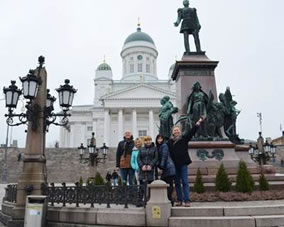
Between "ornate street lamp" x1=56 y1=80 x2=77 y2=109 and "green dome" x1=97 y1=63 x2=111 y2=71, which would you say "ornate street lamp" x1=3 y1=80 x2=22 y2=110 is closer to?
"ornate street lamp" x1=56 y1=80 x2=77 y2=109

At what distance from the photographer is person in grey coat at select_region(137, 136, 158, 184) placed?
6.90 meters

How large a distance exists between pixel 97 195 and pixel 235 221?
2.93 metres

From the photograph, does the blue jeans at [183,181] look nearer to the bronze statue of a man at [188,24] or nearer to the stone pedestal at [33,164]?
the stone pedestal at [33,164]

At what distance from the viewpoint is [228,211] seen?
6.17m

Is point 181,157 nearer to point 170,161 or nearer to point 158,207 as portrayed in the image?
point 170,161

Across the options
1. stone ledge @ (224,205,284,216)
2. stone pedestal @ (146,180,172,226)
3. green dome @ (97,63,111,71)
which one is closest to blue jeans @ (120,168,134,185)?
stone pedestal @ (146,180,172,226)

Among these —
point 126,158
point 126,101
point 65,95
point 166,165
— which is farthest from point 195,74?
point 126,101

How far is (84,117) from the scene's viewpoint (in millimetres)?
77375

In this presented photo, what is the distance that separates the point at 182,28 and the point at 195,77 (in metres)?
2.17

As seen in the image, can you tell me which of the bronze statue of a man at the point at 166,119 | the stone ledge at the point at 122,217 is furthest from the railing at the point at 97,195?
the bronze statue of a man at the point at 166,119

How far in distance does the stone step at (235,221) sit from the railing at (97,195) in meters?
1.02

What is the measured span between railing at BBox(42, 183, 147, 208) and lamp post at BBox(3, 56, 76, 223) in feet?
1.33

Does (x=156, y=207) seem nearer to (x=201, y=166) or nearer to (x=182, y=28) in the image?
(x=201, y=166)

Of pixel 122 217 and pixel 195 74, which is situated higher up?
pixel 195 74
